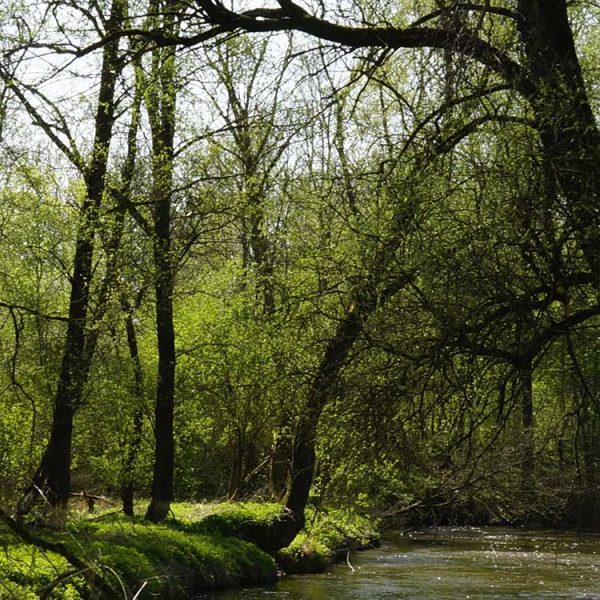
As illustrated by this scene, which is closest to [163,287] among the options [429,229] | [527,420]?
[527,420]

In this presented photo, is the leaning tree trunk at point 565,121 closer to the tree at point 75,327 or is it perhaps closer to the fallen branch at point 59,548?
the fallen branch at point 59,548

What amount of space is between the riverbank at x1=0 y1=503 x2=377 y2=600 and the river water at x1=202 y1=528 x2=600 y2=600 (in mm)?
412

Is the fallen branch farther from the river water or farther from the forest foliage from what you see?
the river water

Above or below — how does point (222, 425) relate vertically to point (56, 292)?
below

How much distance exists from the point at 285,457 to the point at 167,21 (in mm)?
13721

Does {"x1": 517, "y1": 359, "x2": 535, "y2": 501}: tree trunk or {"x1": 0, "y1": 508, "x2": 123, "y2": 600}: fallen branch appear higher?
{"x1": 517, "y1": 359, "x2": 535, "y2": 501}: tree trunk

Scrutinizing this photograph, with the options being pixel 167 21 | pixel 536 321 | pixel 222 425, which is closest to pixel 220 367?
pixel 222 425

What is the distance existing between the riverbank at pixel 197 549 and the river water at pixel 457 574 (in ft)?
1.35

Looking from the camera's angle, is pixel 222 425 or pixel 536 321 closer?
pixel 536 321

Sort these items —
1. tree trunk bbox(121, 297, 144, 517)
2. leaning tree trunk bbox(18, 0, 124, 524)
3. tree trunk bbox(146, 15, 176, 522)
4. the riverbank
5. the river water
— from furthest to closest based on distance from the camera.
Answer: tree trunk bbox(121, 297, 144, 517)
tree trunk bbox(146, 15, 176, 522)
leaning tree trunk bbox(18, 0, 124, 524)
the river water
the riverbank

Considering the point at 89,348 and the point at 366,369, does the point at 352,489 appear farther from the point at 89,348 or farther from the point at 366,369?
the point at 89,348

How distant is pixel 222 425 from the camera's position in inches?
883

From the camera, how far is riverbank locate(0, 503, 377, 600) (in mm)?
11414

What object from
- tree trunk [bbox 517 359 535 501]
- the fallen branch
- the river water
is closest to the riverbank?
the river water
